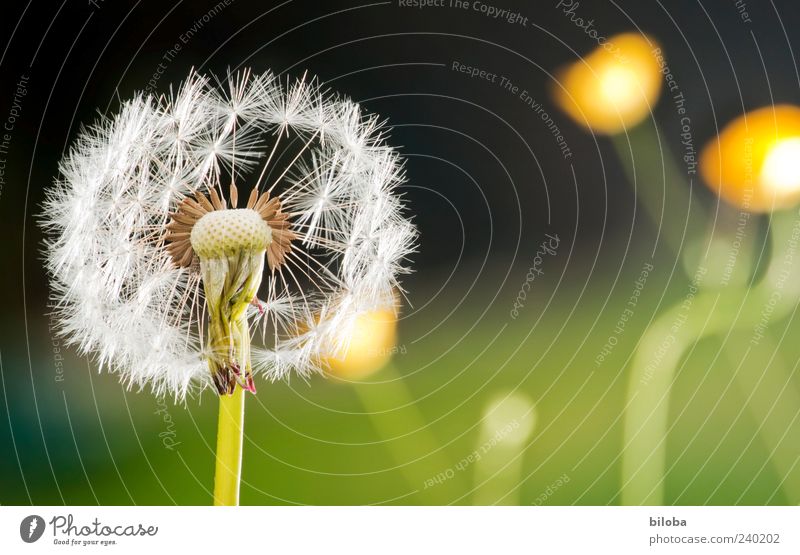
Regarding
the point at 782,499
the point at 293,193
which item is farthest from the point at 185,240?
the point at 782,499

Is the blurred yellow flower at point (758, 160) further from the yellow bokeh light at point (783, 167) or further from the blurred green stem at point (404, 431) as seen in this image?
the blurred green stem at point (404, 431)

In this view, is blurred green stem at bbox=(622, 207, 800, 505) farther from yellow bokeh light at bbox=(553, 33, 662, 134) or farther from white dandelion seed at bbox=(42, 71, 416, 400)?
white dandelion seed at bbox=(42, 71, 416, 400)

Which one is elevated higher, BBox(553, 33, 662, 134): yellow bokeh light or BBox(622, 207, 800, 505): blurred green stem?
BBox(553, 33, 662, 134): yellow bokeh light

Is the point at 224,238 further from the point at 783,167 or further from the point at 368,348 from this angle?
the point at 783,167
